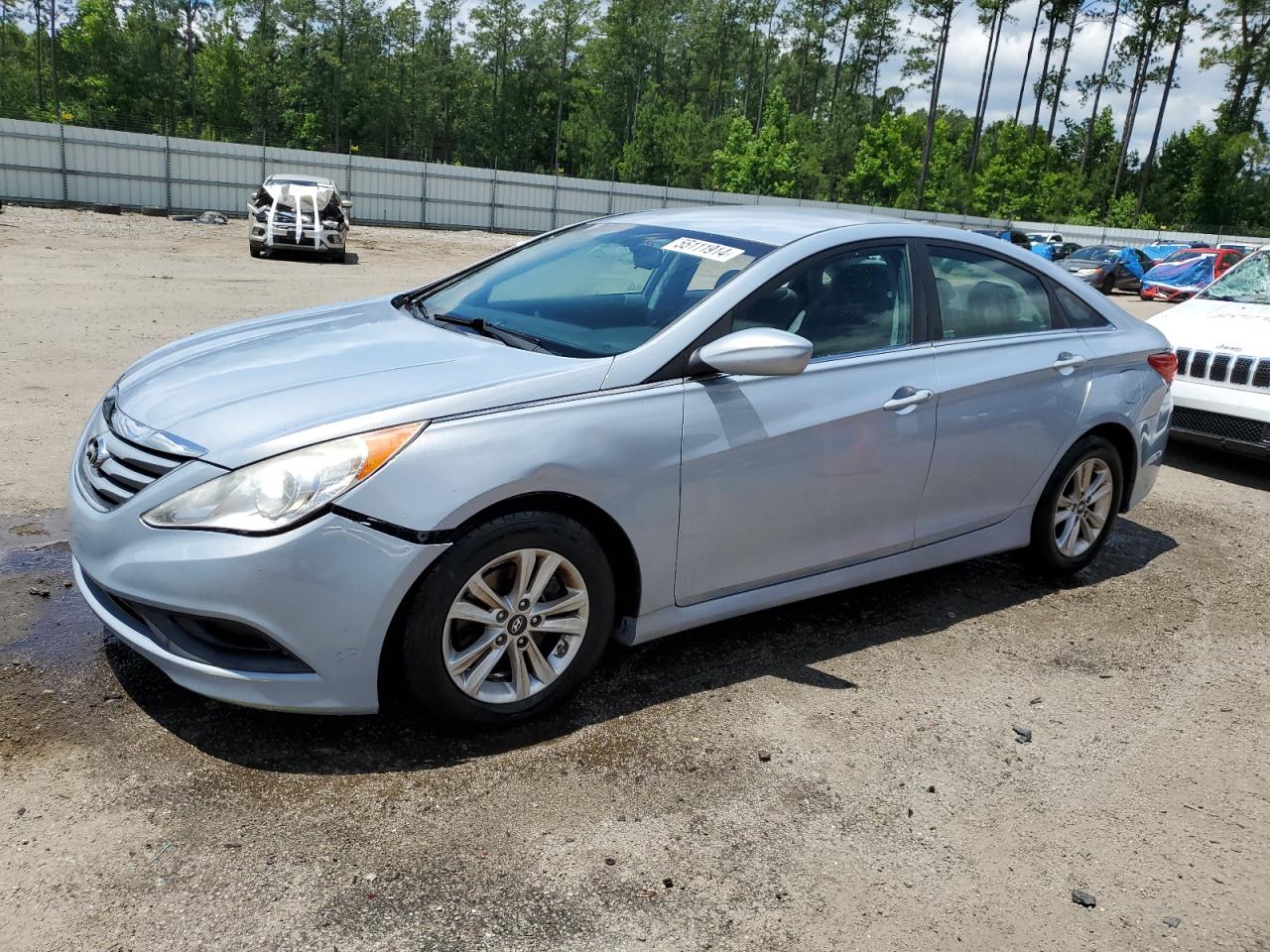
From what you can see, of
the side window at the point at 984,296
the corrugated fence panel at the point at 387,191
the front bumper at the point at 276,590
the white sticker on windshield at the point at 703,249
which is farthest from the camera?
the corrugated fence panel at the point at 387,191

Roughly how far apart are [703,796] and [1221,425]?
6137mm

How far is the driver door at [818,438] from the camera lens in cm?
363

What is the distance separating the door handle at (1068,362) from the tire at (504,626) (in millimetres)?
2548

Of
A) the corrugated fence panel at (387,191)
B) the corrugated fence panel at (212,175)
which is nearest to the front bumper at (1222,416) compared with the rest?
the corrugated fence panel at (212,175)

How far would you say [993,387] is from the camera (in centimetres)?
451

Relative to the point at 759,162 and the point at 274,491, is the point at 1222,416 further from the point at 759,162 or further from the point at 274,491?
the point at 759,162

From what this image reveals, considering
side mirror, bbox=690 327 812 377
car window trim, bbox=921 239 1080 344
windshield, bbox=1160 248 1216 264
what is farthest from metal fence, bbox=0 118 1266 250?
side mirror, bbox=690 327 812 377

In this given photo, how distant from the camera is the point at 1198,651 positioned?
468cm

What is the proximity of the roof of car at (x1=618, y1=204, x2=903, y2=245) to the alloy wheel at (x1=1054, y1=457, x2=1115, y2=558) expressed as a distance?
1.58 meters

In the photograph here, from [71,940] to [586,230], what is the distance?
11.1ft

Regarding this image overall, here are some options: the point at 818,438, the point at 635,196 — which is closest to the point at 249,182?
the point at 635,196

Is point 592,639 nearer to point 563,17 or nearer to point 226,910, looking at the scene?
point 226,910

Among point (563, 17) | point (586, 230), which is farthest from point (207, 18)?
point (586, 230)

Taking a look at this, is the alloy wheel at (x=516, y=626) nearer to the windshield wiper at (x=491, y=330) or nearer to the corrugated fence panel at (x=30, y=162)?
the windshield wiper at (x=491, y=330)
